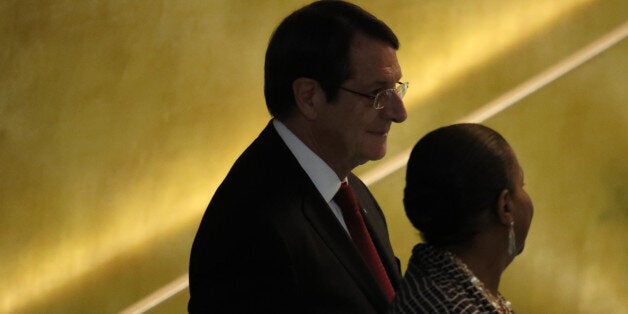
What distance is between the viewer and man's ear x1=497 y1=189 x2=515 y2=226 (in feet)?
3.77

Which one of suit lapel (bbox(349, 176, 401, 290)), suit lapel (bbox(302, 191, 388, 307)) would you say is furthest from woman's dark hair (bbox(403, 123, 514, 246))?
suit lapel (bbox(349, 176, 401, 290))

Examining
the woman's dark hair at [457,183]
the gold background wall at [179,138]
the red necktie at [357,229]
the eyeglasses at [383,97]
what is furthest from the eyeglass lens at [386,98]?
the gold background wall at [179,138]

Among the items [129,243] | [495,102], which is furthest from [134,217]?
[495,102]

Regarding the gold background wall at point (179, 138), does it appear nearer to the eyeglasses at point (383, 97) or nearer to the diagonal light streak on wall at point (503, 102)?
the diagonal light streak on wall at point (503, 102)

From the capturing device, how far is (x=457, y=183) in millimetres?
1132

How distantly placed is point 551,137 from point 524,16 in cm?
24

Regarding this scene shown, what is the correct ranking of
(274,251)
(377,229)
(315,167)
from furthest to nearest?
(377,229) < (315,167) < (274,251)

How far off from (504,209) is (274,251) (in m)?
0.26

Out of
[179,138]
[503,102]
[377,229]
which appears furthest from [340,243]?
[503,102]

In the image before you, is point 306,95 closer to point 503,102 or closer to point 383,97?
point 383,97

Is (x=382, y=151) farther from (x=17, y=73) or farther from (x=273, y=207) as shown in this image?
(x=17, y=73)

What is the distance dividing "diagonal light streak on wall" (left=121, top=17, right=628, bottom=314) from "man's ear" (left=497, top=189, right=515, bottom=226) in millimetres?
919

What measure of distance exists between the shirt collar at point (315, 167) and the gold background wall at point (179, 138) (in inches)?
25.3

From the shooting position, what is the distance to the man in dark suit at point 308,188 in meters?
1.26
